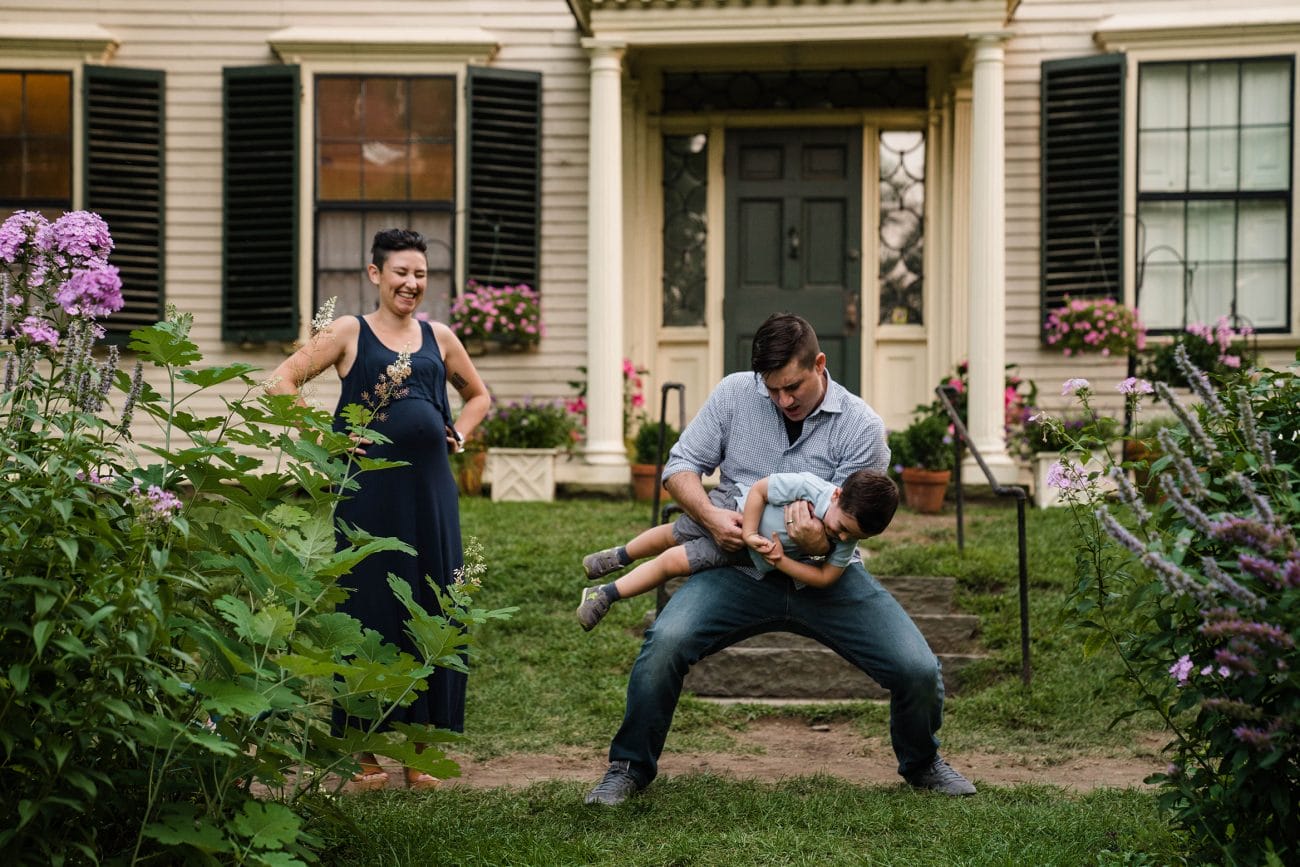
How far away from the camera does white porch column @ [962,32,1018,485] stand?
396 inches

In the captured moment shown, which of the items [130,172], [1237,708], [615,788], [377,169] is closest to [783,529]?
[615,788]

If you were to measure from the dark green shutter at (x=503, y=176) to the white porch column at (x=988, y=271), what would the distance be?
3.28 m

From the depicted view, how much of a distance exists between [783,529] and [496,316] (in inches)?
254

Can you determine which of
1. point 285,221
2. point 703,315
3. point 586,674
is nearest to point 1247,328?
point 703,315

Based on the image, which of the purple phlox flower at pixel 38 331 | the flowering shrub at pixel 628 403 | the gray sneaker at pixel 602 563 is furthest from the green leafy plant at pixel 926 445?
the purple phlox flower at pixel 38 331

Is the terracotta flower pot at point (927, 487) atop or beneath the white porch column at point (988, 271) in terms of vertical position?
beneath

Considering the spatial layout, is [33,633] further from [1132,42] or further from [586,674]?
[1132,42]

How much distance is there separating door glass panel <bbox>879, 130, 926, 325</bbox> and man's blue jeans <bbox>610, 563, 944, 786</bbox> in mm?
6906

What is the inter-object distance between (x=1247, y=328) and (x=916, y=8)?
3206mm

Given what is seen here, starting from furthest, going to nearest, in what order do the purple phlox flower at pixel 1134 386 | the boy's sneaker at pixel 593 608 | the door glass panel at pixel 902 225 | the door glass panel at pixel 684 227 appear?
the door glass panel at pixel 684 227 → the door glass panel at pixel 902 225 → the boy's sneaker at pixel 593 608 → the purple phlox flower at pixel 1134 386

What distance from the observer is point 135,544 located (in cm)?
301

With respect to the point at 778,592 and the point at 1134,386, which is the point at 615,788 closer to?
the point at 778,592

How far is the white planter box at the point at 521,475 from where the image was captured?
33.9 ft

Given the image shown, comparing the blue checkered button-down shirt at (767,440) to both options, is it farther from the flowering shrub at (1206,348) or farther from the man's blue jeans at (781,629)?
the flowering shrub at (1206,348)
